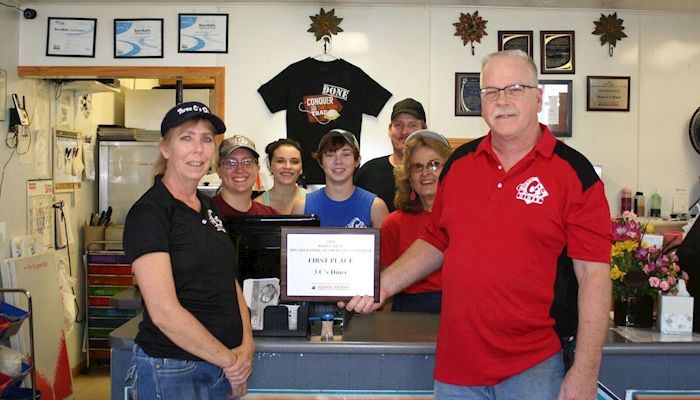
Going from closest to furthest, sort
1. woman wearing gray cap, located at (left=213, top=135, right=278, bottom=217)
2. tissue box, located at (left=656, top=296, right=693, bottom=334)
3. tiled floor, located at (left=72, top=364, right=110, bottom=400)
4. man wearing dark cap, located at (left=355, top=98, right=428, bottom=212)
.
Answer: tissue box, located at (left=656, top=296, right=693, bottom=334)
woman wearing gray cap, located at (left=213, top=135, right=278, bottom=217)
man wearing dark cap, located at (left=355, top=98, right=428, bottom=212)
tiled floor, located at (left=72, top=364, right=110, bottom=400)

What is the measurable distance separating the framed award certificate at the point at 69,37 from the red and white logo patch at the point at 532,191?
12.1 ft

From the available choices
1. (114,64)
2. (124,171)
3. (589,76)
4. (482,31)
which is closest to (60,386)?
(124,171)

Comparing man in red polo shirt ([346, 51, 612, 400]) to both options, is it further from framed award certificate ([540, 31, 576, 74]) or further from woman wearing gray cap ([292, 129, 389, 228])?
framed award certificate ([540, 31, 576, 74])

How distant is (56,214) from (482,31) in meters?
3.37

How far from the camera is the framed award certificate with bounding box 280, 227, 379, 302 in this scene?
89.5 inches

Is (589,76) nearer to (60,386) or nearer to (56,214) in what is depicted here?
(56,214)

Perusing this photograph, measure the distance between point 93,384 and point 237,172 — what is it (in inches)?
116

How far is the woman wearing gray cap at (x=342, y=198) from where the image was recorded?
327 centimetres

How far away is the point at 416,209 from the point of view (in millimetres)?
2871

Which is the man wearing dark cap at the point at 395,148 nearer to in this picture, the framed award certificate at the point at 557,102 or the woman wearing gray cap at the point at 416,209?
the woman wearing gray cap at the point at 416,209

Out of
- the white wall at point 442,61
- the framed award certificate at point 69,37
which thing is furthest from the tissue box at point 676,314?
the framed award certificate at point 69,37

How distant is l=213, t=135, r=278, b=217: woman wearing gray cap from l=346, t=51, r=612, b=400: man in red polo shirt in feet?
4.99

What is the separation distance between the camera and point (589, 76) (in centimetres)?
473

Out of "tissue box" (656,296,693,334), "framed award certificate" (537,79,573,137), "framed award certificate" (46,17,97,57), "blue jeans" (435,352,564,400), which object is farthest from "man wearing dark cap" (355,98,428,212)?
"framed award certificate" (46,17,97,57)
